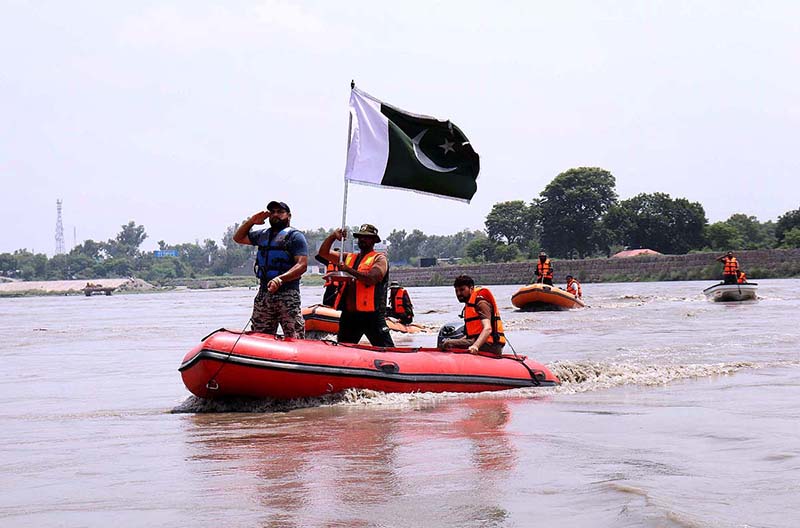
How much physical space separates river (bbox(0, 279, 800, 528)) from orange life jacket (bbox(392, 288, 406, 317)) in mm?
6593

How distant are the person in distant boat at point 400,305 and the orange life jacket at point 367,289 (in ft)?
29.7

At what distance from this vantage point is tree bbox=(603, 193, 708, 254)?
9700 centimetres

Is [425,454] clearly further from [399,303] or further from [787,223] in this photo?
[787,223]

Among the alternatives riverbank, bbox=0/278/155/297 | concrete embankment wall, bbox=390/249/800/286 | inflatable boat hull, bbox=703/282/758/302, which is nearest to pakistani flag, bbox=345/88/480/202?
inflatable boat hull, bbox=703/282/758/302

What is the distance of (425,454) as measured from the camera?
704 cm

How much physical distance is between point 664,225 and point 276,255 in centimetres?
9111

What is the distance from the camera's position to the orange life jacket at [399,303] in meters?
19.4

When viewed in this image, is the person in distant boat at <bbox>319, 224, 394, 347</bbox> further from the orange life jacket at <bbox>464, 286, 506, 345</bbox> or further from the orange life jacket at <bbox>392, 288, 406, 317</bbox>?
the orange life jacket at <bbox>392, 288, 406, 317</bbox>

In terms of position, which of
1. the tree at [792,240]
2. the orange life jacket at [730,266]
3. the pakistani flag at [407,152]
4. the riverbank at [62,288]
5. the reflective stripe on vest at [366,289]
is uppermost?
the tree at [792,240]

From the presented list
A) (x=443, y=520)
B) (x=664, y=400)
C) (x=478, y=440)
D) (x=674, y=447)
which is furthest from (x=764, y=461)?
(x=664, y=400)

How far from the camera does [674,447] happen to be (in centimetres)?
719

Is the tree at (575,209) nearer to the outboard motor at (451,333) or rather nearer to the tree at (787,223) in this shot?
the tree at (787,223)

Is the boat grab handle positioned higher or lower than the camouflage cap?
lower

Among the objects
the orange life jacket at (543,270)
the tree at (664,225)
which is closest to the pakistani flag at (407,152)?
the orange life jacket at (543,270)
